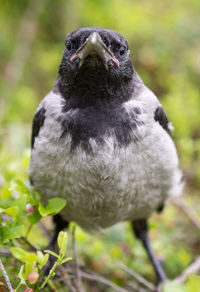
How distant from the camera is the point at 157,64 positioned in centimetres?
604

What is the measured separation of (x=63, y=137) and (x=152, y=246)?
1.42m

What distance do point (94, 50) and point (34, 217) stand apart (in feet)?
3.09

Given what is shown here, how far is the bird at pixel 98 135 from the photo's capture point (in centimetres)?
229

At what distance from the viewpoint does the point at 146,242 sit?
3230mm

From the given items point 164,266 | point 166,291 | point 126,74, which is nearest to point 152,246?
point 164,266

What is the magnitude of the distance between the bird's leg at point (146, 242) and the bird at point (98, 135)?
1.78 feet

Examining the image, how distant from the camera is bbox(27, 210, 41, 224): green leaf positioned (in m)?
2.25

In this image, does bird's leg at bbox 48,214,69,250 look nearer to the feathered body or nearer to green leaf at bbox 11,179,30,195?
the feathered body

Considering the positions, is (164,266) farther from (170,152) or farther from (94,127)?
(94,127)

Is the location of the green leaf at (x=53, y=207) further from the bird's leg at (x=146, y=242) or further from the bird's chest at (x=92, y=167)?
the bird's leg at (x=146, y=242)

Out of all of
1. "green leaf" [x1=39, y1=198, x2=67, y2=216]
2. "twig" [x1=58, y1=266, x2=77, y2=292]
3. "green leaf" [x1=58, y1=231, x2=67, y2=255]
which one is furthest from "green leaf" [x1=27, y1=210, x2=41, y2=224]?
"twig" [x1=58, y1=266, x2=77, y2=292]

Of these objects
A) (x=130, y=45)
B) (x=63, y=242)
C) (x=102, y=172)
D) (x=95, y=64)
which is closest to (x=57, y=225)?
(x=102, y=172)

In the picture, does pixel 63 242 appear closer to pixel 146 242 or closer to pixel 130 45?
pixel 146 242

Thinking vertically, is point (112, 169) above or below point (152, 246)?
above
